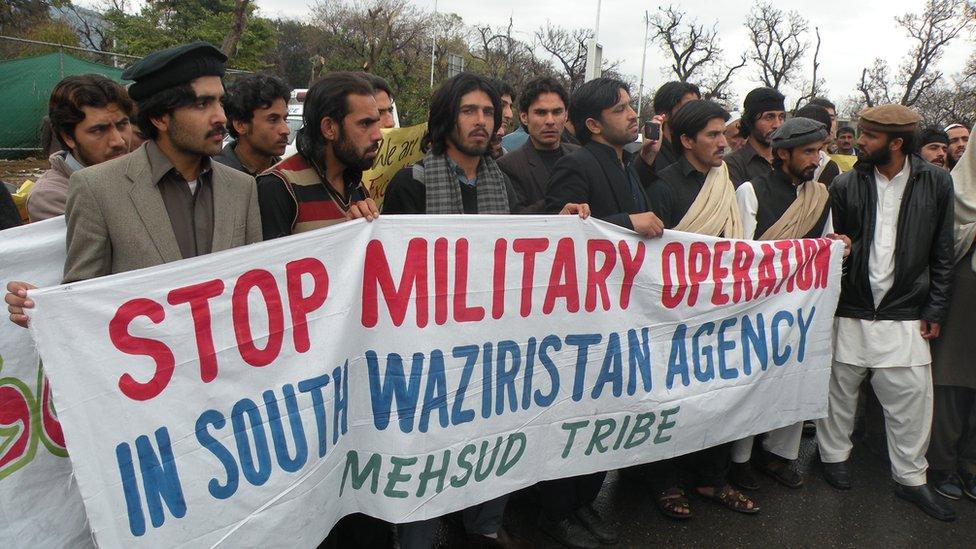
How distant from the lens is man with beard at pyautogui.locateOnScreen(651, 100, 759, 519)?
3.27 meters

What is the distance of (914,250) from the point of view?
11.4ft

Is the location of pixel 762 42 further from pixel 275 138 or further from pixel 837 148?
pixel 275 138

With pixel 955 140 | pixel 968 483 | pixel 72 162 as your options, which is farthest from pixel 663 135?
pixel 955 140

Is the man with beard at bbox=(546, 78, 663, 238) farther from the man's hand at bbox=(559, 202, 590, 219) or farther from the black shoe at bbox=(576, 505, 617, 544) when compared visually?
the black shoe at bbox=(576, 505, 617, 544)

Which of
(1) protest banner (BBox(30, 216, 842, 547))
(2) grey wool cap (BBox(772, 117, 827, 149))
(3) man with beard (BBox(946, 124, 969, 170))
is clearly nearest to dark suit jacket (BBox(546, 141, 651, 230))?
(1) protest banner (BBox(30, 216, 842, 547))

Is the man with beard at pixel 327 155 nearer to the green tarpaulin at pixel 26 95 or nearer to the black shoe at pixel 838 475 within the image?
the black shoe at pixel 838 475

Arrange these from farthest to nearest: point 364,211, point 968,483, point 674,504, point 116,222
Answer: point 968,483, point 674,504, point 364,211, point 116,222

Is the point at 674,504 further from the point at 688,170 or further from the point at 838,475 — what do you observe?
the point at 688,170

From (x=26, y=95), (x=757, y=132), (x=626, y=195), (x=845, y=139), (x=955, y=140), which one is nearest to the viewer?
(x=626, y=195)

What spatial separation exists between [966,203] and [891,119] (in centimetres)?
65

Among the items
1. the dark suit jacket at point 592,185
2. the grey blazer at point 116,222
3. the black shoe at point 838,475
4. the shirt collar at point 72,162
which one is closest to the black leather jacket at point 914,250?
the black shoe at point 838,475

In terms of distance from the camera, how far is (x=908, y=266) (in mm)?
3453

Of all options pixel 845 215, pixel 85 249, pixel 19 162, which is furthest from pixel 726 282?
pixel 19 162

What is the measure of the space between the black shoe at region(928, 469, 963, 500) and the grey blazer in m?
3.73
